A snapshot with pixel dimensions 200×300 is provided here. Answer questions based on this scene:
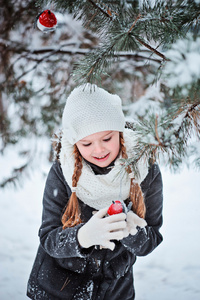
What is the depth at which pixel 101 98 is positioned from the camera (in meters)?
1.23

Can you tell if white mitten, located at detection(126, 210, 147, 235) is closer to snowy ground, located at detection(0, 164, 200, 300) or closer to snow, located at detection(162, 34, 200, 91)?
snowy ground, located at detection(0, 164, 200, 300)

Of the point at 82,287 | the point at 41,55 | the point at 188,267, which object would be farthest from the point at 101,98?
the point at 188,267

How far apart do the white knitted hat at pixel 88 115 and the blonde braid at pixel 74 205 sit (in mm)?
97

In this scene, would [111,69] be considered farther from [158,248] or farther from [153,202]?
[158,248]

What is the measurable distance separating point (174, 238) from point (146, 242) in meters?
1.68

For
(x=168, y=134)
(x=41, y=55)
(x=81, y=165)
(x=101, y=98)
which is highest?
(x=41, y=55)

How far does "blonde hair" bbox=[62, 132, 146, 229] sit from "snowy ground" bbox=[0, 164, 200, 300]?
0.77 ft

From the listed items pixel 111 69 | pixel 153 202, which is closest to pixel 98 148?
pixel 153 202

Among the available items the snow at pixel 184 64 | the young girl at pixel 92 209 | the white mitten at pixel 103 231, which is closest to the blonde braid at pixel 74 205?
the young girl at pixel 92 209

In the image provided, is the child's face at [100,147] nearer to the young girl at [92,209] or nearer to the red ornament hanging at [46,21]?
the young girl at [92,209]

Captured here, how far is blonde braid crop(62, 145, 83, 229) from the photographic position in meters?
1.28

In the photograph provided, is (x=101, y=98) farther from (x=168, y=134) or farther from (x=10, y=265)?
(x=10, y=265)

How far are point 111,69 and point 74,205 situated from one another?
1402mm

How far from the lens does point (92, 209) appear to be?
1425mm
